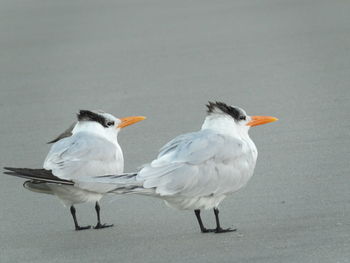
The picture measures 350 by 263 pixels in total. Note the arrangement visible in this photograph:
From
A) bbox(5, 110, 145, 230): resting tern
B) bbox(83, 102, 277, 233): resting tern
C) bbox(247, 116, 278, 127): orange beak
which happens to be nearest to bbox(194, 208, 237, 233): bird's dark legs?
bbox(83, 102, 277, 233): resting tern

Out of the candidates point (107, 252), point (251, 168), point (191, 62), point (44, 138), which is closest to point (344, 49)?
point (191, 62)

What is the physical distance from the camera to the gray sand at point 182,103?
6.41m

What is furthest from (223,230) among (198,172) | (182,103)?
(182,103)

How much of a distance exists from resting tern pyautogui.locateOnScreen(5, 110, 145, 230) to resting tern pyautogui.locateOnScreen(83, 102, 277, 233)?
459 millimetres

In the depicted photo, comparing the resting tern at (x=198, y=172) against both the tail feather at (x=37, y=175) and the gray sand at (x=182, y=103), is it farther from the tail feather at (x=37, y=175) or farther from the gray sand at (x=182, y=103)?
the tail feather at (x=37, y=175)

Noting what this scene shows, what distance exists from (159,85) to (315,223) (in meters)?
5.04

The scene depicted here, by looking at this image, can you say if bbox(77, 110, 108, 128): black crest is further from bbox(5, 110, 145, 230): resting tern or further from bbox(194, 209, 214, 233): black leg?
bbox(194, 209, 214, 233): black leg

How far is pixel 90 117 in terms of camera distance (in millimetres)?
7457

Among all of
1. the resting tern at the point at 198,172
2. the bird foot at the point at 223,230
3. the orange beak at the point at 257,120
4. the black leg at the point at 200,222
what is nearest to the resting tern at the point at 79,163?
the resting tern at the point at 198,172

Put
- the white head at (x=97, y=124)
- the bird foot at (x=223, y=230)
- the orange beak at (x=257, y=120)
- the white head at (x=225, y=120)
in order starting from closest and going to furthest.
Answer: the bird foot at (x=223, y=230), the white head at (x=225, y=120), the orange beak at (x=257, y=120), the white head at (x=97, y=124)

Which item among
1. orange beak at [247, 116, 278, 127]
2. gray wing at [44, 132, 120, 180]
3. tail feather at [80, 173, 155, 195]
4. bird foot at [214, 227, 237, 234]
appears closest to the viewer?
tail feather at [80, 173, 155, 195]

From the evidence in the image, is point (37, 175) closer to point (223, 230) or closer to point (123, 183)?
point (123, 183)

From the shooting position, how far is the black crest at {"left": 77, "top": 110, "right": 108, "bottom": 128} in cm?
745

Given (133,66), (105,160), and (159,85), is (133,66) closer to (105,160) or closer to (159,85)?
(159,85)
